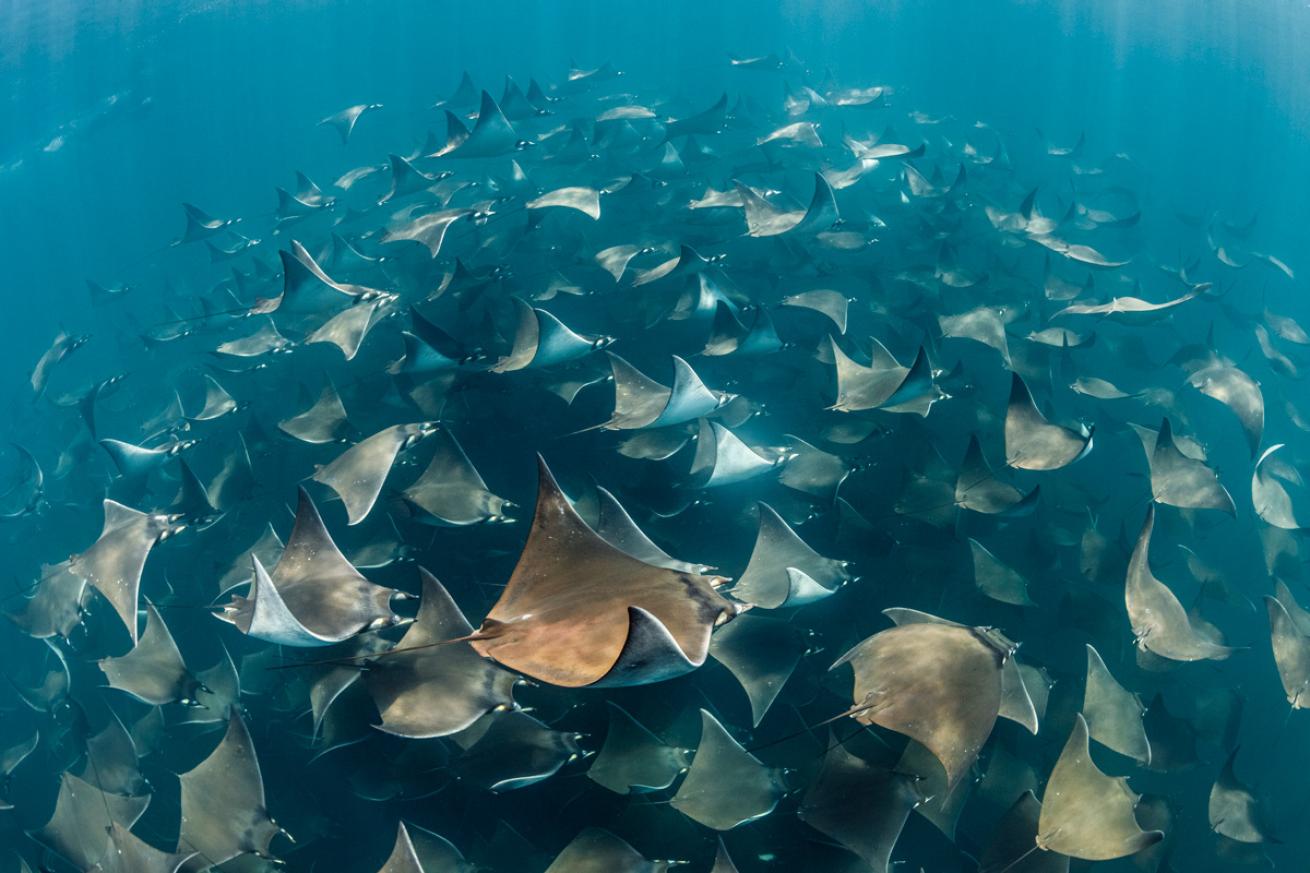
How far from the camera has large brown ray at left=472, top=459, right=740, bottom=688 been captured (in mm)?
3322

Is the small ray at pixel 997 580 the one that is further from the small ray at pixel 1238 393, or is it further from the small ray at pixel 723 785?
the small ray at pixel 1238 393

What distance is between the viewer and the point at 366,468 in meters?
6.67

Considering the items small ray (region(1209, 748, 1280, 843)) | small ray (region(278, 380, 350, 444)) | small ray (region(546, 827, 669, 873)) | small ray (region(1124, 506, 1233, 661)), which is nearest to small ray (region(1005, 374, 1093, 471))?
small ray (region(1124, 506, 1233, 661))

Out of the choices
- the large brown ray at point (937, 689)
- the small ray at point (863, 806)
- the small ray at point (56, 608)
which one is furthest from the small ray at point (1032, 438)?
the small ray at point (56, 608)

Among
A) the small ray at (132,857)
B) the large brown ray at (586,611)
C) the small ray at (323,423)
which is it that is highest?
the large brown ray at (586,611)

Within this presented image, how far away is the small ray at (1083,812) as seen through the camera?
4180 mm

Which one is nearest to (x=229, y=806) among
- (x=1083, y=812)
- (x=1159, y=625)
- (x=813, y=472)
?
(x=813, y=472)

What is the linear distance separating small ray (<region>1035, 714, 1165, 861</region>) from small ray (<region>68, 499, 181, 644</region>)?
7820 mm

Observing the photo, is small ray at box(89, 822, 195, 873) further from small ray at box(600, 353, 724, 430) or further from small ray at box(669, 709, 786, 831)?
small ray at box(600, 353, 724, 430)

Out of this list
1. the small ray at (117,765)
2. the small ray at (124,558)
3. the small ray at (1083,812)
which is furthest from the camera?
the small ray at (117,765)

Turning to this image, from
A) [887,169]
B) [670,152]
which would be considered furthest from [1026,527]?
[887,169]

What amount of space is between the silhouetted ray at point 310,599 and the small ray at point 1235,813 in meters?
7.51

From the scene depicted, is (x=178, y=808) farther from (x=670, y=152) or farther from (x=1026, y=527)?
(x=670, y=152)

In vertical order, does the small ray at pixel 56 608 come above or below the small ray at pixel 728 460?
below
